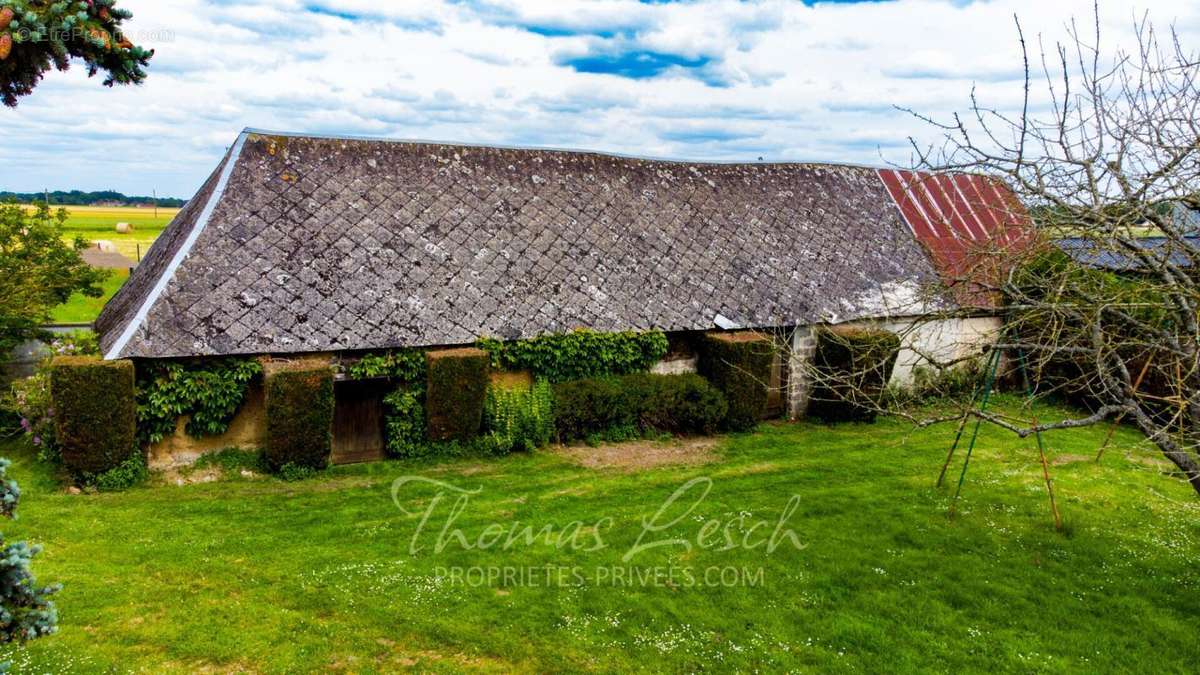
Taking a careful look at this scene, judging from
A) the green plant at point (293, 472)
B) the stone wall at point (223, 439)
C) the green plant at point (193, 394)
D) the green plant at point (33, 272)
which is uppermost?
the green plant at point (33, 272)

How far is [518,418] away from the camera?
14117 mm

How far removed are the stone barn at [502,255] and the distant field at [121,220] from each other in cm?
2560

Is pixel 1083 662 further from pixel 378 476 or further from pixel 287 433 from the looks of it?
pixel 287 433

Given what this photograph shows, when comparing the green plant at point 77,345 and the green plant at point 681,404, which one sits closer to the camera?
the green plant at point 77,345

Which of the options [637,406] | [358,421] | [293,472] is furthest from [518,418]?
[293,472]

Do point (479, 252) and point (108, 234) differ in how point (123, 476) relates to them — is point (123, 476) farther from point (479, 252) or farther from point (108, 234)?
point (108, 234)

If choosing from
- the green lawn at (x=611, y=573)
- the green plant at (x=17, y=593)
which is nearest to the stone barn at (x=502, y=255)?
the green lawn at (x=611, y=573)

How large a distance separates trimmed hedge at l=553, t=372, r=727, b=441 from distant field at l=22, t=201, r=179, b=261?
1182 inches

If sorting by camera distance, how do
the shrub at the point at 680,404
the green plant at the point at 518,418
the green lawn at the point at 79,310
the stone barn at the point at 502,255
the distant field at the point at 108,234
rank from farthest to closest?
the distant field at the point at 108,234 → the green lawn at the point at 79,310 → the shrub at the point at 680,404 → the green plant at the point at 518,418 → the stone barn at the point at 502,255

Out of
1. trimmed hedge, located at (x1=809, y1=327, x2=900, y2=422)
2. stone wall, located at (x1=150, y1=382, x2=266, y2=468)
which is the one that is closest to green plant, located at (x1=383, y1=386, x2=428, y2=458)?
stone wall, located at (x1=150, y1=382, x2=266, y2=468)

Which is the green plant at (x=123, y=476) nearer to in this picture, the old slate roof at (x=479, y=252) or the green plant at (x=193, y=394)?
the green plant at (x=193, y=394)

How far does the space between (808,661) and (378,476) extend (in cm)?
803

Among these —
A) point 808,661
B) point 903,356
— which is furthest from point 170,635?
point 903,356

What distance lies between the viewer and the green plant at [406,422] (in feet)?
44.1
